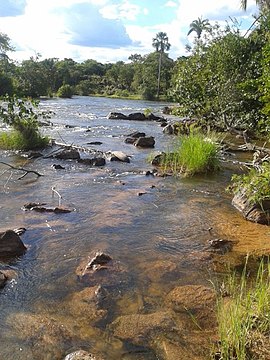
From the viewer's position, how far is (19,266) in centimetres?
657

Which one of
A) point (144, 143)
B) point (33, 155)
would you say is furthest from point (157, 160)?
point (33, 155)

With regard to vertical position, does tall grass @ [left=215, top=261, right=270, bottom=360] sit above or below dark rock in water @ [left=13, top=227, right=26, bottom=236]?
above

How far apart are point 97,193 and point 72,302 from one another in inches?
224

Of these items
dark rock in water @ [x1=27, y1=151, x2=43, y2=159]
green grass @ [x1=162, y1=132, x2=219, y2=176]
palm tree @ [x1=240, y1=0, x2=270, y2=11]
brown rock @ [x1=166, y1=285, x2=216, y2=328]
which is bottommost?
brown rock @ [x1=166, y1=285, x2=216, y2=328]

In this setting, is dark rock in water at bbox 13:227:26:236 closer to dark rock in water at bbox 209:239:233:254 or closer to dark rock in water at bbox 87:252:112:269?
dark rock in water at bbox 87:252:112:269

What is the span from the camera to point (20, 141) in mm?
16766

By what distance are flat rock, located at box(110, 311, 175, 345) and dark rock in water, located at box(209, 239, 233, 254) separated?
90.8 inches

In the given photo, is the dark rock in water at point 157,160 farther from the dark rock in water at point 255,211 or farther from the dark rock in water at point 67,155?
the dark rock in water at point 255,211

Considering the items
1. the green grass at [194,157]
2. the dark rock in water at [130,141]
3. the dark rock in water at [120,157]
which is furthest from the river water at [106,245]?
the dark rock in water at [130,141]

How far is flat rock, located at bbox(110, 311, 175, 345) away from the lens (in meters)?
4.82

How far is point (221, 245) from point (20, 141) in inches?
454

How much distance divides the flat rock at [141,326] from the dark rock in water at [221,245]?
90.8 inches

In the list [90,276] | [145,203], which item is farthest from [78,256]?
[145,203]

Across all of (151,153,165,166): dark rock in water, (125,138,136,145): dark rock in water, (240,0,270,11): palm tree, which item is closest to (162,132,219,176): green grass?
(151,153,165,166): dark rock in water
